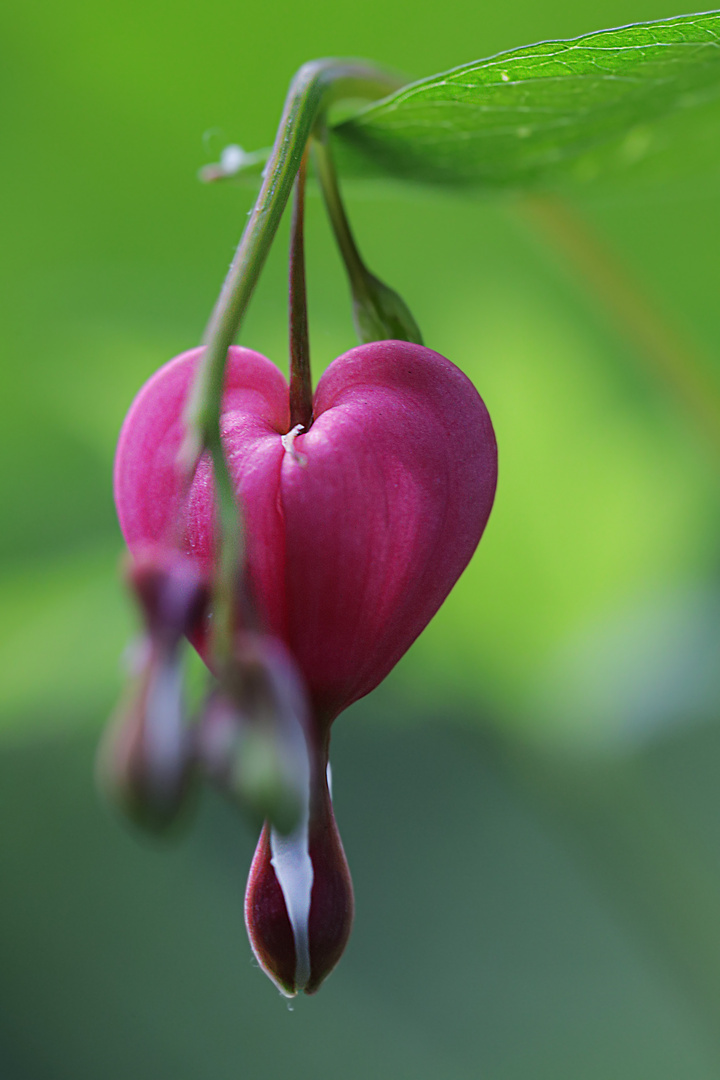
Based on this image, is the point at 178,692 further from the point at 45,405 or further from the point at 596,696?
the point at 45,405

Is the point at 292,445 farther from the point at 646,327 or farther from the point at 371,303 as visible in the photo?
the point at 646,327

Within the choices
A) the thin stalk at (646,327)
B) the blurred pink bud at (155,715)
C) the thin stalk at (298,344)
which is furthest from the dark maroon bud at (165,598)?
the thin stalk at (646,327)

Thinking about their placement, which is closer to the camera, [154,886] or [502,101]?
[502,101]

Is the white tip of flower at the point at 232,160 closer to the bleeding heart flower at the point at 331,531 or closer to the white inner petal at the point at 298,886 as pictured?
the bleeding heart flower at the point at 331,531

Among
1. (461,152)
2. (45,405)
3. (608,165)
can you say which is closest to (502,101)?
(461,152)

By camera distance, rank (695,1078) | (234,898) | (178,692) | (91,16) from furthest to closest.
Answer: (234,898)
(91,16)
(695,1078)
(178,692)

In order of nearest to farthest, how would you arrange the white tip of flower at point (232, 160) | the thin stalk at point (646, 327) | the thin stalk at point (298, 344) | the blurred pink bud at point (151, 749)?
the blurred pink bud at point (151, 749) → the thin stalk at point (298, 344) → the white tip of flower at point (232, 160) → the thin stalk at point (646, 327)
